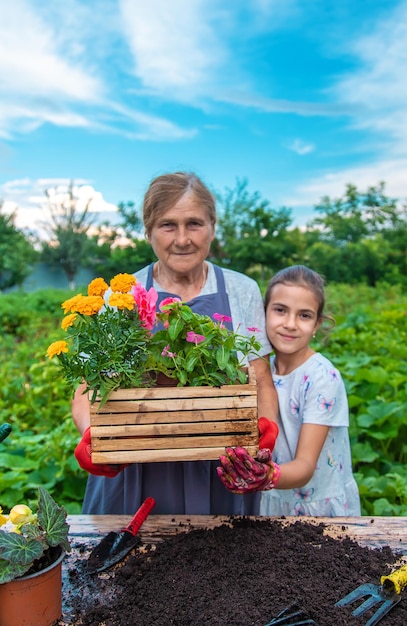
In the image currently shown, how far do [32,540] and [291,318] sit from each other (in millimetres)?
1232

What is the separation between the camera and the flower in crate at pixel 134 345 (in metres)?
1.52

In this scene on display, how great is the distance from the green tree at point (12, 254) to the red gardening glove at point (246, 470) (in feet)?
75.2

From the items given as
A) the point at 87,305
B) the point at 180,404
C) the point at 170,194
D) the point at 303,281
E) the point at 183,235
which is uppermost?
the point at 170,194

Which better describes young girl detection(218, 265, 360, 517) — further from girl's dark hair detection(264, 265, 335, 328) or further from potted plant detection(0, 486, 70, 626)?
potted plant detection(0, 486, 70, 626)

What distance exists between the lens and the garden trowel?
1.60 metres

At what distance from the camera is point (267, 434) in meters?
1.78

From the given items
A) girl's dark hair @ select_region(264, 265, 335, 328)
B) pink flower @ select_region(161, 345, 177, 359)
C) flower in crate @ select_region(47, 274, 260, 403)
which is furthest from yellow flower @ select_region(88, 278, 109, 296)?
girl's dark hair @ select_region(264, 265, 335, 328)

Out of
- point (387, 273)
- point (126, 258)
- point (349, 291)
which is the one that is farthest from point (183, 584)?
point (126, 258)

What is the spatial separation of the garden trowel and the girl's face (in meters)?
0.81

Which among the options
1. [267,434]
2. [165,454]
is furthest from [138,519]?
[267,434]

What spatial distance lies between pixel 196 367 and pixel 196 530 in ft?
1.76

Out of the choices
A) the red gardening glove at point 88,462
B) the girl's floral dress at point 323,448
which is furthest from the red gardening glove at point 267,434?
Result: the red gardening glove at point 88,462

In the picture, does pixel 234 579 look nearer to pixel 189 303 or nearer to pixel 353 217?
pixel 189 303

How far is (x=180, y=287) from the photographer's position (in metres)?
2.27
